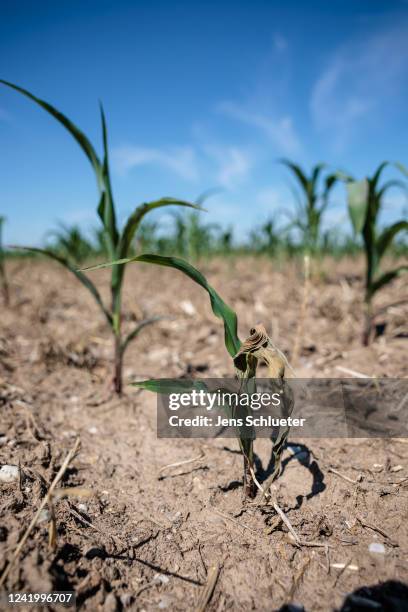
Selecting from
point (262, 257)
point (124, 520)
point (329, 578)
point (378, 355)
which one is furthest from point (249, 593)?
point (262, 257)

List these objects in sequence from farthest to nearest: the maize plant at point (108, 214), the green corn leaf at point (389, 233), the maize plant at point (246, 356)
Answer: the green corn leaf at point (389, 233)
the maize plant at point (108, 214)
the maize plant at point (246, 356)

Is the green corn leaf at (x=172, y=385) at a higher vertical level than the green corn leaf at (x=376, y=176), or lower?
lower

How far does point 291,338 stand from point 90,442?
4.20 ft

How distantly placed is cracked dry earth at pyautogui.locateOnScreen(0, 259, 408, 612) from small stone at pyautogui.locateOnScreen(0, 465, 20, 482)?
1.4 inches

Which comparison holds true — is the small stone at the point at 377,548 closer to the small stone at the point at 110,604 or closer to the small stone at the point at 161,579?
the small stone at the point at 161,579

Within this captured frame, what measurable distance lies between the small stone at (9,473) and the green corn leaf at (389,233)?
5.59 ft

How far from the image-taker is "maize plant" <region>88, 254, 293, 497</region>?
2.69ft

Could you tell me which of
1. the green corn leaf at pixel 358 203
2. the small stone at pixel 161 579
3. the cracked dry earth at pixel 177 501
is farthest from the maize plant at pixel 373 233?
the small stone at pixel 161 579

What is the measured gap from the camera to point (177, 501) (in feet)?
3.35

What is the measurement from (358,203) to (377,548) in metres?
1.17

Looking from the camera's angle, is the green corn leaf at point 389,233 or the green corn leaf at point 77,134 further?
the green corn leaf at point 389,233

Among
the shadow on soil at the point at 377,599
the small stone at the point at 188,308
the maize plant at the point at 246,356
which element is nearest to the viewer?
the shadow on soil at the point at 377,599

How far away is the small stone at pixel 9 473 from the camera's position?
3.10 feet

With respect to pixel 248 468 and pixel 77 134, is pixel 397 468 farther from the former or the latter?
pixel 77 134
